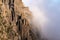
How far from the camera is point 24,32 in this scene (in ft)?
236

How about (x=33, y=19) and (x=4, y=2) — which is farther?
(x=33, y=19)

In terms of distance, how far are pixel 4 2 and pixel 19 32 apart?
928cm

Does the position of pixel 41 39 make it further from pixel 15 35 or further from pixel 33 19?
pixel 15 35

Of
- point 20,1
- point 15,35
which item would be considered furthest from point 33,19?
point 15,35

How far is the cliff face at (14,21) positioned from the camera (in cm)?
5700

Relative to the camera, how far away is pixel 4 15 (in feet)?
192

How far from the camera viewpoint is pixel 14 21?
213ft

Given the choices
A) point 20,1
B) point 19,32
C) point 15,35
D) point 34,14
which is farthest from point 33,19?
point 15,35

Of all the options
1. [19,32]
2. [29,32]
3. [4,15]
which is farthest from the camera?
[29,32]

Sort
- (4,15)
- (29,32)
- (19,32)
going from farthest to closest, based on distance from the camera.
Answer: (29,32) → (19,32) → (4,15)

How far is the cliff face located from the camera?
187 feet

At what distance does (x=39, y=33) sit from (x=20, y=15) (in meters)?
16.0

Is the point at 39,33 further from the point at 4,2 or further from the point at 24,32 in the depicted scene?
the point at 4,2

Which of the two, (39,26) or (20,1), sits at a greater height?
(20,1)
